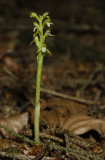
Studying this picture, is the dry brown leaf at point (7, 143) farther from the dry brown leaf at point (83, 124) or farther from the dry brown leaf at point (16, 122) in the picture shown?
the dry brown leaf at point (83, 124)

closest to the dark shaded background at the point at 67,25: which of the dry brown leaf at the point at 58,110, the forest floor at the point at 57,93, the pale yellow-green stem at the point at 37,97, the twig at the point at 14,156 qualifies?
the forest floor at the point at 57,93

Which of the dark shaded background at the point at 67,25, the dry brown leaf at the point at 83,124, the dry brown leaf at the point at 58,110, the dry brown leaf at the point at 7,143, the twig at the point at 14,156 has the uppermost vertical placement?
the dark shaded background at the point at 67,25

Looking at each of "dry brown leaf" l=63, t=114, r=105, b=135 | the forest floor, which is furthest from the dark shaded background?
"dry brown leaf" l=63, t=114, r=105, b=135

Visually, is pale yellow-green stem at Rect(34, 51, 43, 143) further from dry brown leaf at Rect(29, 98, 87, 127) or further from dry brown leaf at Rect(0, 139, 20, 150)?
dry brown leaf at Rect(29, 98, 87, 127)

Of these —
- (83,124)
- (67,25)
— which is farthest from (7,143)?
(67,25)

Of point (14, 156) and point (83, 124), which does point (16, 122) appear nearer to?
point (14, 156)
